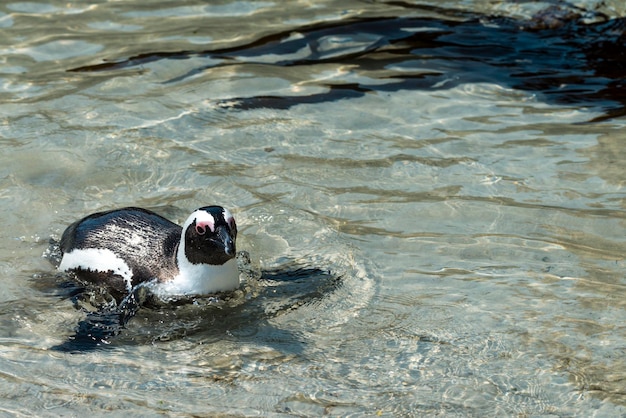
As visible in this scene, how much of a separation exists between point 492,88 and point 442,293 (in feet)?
11.1

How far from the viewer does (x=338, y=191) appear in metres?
6.69

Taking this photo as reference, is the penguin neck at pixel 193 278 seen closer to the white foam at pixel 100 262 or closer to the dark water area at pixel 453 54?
the white foam at pixel 100 262

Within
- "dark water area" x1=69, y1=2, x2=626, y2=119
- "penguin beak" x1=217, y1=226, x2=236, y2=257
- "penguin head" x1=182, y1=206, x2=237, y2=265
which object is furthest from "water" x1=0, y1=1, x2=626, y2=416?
"penguin beak" x1=217, y1=226, x2=236, y2=257

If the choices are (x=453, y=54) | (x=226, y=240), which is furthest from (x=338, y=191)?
(x=453, y=54)

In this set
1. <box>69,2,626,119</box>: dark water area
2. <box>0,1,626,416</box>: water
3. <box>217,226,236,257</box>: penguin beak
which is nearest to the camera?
<box>0,1,626,416</box>: water

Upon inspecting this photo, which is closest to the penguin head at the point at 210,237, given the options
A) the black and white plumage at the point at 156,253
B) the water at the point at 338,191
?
the black and white plumage at the point at 156,253

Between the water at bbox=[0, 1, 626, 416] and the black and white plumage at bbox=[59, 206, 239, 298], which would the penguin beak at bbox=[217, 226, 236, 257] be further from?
the water at bbox=[0, 1, 626, 416]

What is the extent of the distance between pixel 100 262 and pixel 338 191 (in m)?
1.93

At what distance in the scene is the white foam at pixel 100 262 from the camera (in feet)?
17.4

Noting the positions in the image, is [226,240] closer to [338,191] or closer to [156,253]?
[156,253]

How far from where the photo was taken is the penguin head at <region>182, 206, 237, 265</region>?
16.4 feet

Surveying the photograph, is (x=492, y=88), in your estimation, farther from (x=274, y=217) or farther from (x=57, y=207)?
(x=57, y=207)

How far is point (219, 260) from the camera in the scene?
17.0ft

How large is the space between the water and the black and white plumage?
0.17 m
